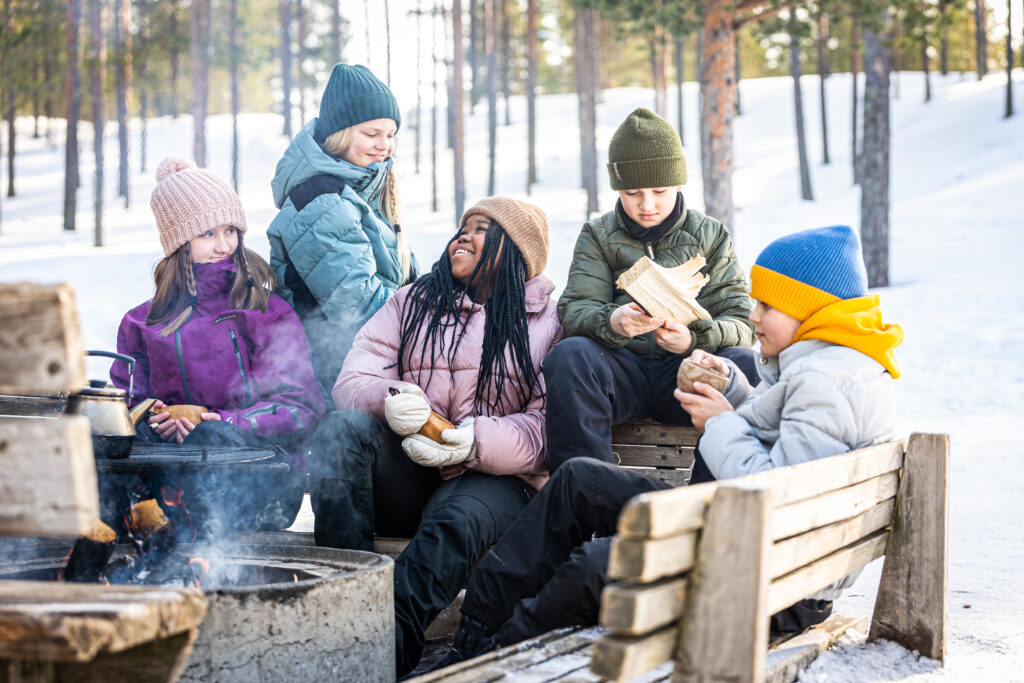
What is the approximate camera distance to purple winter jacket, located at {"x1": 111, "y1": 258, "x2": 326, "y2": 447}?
3734 mm

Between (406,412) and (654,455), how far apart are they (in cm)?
120

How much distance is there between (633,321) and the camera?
3.51 m

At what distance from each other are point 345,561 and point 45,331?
1509mm

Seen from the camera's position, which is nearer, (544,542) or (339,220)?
(544,542)

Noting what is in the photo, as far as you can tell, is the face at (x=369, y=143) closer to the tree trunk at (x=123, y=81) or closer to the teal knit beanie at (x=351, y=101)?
the teal knit beanie at (x=351, y=101)

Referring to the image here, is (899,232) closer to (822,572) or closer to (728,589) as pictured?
(822,572)

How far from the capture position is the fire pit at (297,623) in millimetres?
2426

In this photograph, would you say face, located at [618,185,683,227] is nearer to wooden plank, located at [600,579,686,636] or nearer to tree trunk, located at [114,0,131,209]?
wooden plank, located at [600,579,686,636]

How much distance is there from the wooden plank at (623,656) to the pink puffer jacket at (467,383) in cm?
151

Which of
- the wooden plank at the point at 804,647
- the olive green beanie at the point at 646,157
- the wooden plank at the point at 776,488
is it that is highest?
the olive green beanie at the point at 646,157

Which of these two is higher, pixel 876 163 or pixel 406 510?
pixel 876 163

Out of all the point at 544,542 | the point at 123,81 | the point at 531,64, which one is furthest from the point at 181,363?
the point at 123,81

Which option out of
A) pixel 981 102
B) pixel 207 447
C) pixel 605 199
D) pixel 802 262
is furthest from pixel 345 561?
pixel 981 102

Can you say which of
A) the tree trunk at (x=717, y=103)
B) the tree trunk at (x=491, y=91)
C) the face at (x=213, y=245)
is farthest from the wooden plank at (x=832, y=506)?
the tree trunk at (x=491, y=91)
